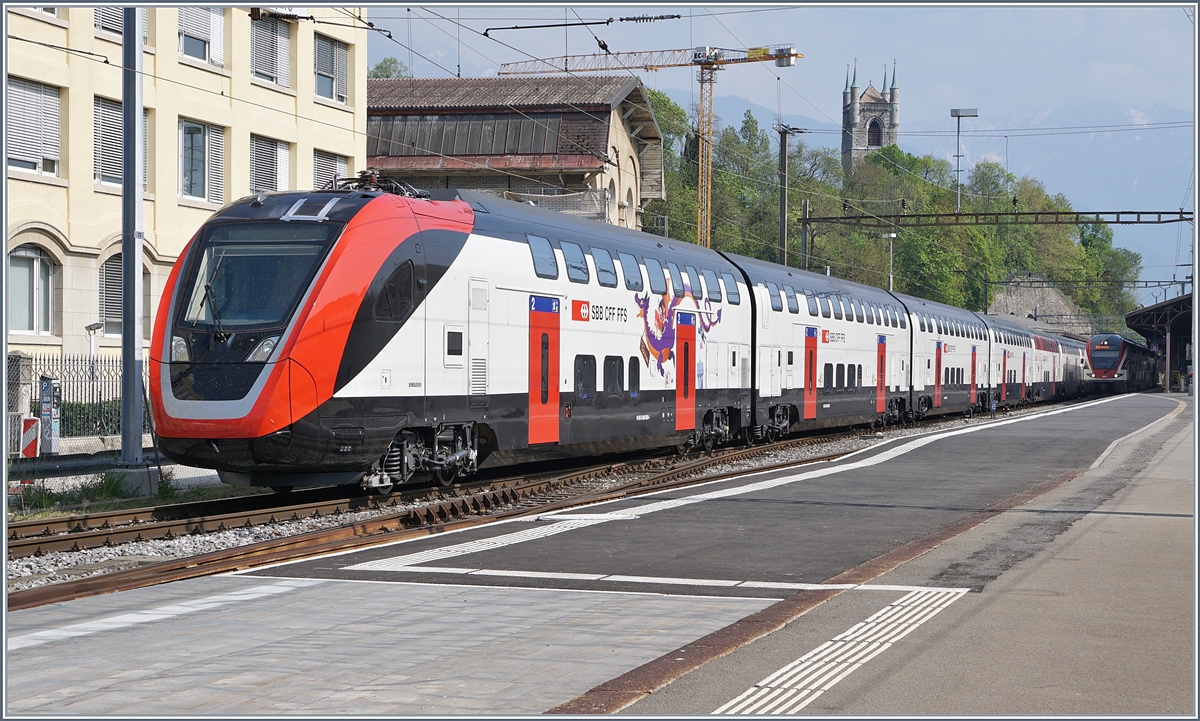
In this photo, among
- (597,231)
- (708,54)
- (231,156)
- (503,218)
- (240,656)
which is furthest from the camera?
(708,54)

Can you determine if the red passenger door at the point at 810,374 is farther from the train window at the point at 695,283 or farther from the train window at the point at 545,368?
the train window at the point at 545,368

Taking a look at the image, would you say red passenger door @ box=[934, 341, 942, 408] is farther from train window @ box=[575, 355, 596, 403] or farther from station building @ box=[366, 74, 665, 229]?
train window @ box=[575, 355, 596, 403]

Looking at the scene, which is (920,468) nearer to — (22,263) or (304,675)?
(304,675)

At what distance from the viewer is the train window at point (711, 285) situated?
24.5 meters

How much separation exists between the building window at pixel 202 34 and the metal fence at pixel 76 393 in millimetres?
8464

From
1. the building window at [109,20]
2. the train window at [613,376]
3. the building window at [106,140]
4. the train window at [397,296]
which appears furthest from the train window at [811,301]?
the train window at [397,296]

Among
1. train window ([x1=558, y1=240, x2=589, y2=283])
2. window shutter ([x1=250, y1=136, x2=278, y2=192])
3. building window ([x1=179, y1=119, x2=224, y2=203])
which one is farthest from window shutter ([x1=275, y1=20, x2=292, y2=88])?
train window ([x1=558, y1=240, x2=589, y2=283])

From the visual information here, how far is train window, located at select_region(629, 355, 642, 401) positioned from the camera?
2123 centimetres

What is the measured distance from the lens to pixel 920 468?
70.0 feet

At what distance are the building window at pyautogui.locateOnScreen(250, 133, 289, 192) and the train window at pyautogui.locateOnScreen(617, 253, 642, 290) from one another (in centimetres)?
1486

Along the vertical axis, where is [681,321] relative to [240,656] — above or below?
above

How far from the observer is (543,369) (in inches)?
731

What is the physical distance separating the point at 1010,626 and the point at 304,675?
14.3ft

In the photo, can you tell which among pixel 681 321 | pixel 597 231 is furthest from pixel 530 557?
pixel 681 321
